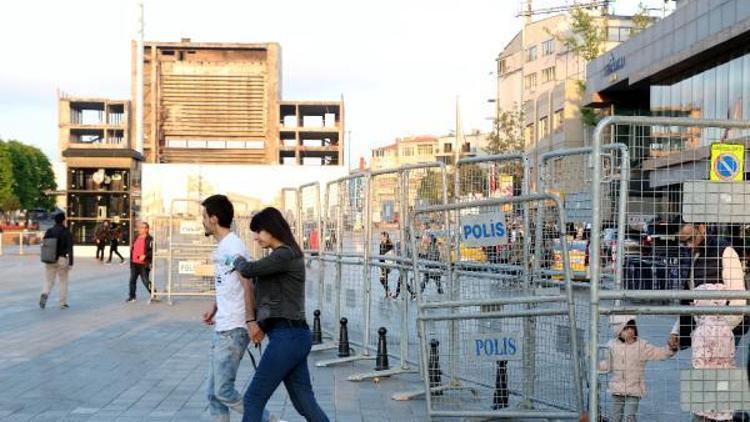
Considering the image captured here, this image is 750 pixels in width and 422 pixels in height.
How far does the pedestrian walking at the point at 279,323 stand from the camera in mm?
6289

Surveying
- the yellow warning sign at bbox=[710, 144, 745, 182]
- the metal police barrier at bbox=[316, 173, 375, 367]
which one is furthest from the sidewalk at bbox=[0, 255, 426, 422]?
the yellow warning sign at bbox=[710, 144, 745, 182]

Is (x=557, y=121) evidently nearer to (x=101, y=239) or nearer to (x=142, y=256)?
(x=101, y=239)

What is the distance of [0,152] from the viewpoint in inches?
3521

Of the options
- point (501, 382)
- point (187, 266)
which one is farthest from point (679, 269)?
point (187, 266)

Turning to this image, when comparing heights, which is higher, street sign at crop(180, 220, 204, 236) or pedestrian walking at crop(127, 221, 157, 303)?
street sign at crop(180, 220, 204, 236)

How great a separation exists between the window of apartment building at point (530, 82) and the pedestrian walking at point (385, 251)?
244 feet

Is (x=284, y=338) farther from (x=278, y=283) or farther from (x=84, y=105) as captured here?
(x=84, y=105)

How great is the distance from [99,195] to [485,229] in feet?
114

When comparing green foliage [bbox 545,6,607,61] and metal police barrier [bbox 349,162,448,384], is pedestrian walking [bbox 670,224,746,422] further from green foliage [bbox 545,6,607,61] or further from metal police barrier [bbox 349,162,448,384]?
green foliage [bbox 545,6,607,61]

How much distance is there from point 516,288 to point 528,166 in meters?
1.45

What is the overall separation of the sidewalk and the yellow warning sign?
3.62m

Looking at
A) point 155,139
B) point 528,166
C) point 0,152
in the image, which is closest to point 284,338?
point 528,166

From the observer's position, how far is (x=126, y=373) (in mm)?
10461

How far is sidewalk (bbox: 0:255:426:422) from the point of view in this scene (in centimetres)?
843
